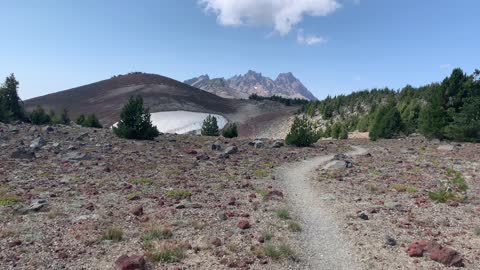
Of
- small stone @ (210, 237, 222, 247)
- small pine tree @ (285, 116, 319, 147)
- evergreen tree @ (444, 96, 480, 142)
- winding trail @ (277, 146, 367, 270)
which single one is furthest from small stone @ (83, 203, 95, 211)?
evergreen tree @ (444, 96, 480, 142)

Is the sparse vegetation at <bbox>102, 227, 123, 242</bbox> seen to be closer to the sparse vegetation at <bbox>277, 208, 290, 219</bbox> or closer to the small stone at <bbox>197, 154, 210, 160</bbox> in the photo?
the sparse vegetation at <bbox>277, 208, 290, 219</bbox>

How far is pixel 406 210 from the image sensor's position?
601 inches

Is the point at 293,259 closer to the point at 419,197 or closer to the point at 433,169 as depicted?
the point at 419,197

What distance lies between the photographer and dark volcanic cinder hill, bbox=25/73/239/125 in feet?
398

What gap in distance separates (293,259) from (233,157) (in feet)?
66.1

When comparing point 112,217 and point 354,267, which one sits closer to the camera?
point 354,267

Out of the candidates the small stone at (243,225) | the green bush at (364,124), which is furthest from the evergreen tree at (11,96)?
the green bush at (364,124)

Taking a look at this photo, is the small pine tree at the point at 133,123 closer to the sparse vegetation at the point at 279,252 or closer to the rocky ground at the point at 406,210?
the rocky ground at the point at 406,210

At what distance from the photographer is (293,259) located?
10273 millimetres

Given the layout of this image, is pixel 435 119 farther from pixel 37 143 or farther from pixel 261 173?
pixel 37 143

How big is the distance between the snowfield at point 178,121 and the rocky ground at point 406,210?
2510 inches

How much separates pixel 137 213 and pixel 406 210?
11004 mm

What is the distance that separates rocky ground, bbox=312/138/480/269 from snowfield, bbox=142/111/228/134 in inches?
2510

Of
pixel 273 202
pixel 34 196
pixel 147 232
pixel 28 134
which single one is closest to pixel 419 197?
pixel 273 202
